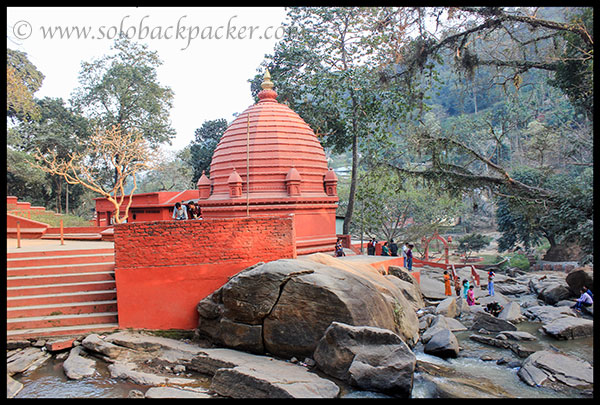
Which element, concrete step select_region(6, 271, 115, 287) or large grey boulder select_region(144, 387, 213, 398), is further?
concrete step select_region(6, 271, 115, 287)

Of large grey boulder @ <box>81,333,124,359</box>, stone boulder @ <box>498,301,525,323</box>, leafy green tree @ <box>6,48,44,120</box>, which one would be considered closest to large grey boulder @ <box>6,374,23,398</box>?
large grey boulder @ <box>81,333,124,359</box>

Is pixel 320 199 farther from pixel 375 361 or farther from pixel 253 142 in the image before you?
pixel 375 361

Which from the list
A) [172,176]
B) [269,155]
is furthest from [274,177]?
[172,176]

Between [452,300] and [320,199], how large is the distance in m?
5.16

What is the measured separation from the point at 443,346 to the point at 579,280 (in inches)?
361

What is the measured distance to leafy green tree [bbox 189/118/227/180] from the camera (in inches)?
1005

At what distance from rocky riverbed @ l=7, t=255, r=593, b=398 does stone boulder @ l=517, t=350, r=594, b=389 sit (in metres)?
0.02

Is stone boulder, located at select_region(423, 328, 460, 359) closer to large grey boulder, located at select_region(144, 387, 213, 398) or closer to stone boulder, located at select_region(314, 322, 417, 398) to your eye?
stone boulder, located at select_region(314, 322, 417, 398)

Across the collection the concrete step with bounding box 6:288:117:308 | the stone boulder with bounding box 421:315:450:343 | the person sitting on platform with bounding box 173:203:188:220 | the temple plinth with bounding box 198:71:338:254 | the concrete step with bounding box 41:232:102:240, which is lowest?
the stone boulder with bounding box 421:315:450:343

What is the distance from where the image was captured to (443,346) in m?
8.92

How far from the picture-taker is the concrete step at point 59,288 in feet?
30.4

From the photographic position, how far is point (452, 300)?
13.0 metres
